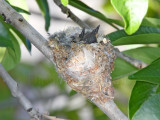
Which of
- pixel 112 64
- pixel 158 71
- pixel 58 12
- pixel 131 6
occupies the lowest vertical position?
pixel 58 12

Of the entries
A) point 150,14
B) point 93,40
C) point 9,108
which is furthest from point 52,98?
point 93,40

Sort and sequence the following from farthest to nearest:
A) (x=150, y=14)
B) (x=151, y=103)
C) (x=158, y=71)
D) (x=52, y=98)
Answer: (x=52, y=98)
(x=150, y=14)
(x=158, y=71)
(x=151, y=103)

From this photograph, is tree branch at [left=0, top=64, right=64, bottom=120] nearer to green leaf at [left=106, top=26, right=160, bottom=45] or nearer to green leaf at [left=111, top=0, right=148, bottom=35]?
green leaf at [left=106, top=26, right=160, bottom=45]

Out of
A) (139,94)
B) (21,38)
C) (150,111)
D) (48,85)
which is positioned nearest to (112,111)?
(150,111)

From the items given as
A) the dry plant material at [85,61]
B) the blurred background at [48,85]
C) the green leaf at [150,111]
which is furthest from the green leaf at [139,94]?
the blurred background at [48,85]

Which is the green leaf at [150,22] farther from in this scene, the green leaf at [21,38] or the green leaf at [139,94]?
the green leaf at [21,38]

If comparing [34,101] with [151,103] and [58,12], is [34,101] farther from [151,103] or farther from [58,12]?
[151,103]

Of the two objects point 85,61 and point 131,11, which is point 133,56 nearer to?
point 85,61

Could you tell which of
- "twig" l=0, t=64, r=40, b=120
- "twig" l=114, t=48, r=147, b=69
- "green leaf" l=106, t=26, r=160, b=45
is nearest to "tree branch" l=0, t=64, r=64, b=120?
"twig" l=0, t=64, r=40, b=120
